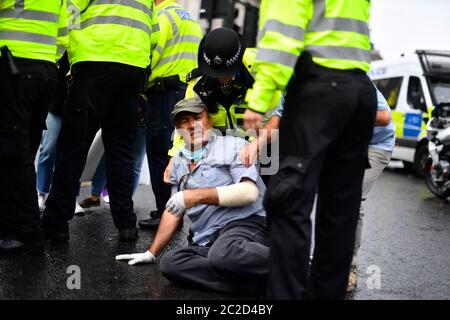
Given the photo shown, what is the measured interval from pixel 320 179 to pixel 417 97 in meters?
9.86

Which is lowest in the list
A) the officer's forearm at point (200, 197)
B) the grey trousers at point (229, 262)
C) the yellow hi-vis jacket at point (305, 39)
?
the grey trousers at point (229, 262)

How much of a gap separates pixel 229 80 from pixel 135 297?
1.47 m

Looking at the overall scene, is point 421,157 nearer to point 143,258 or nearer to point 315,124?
point 143,258

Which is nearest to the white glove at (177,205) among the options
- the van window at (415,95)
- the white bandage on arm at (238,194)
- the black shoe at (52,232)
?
the white bandage on arm at (238,194)

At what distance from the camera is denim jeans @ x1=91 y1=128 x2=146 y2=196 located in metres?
6.30

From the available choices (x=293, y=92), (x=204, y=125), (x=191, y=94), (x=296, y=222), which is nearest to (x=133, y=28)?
(x=191, y=94)

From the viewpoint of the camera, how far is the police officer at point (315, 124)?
2.94 m

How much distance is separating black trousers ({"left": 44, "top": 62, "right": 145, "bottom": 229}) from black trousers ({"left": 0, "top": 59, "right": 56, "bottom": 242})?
0.32 meters

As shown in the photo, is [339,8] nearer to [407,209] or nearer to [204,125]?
[204,125]

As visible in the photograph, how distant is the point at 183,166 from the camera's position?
4.16 m

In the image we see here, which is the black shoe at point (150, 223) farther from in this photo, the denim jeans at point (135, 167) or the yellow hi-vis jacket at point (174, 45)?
the yellow hi-vis jacket at point (174, 45)

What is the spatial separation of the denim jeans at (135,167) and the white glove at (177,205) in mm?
2446

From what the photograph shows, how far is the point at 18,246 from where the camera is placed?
434 centimetres
